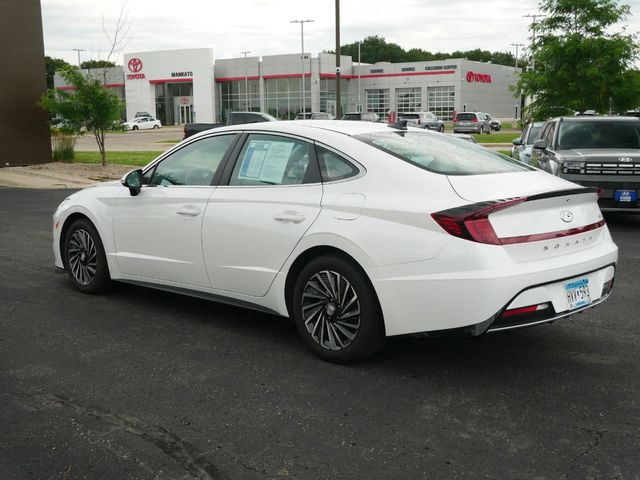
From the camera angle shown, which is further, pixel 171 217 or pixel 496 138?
pixel 496 138

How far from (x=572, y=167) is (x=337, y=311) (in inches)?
299

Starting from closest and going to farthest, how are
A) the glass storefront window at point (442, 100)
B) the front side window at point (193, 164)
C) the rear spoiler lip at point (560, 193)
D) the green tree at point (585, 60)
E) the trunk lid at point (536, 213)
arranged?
the trunk lid at point (536, 213) < the rear spoiler lip at point (560, 193) < the front side window at point (193, 164) < the green tree at point (585, 60) < the glass storefront window at point (442, 100)

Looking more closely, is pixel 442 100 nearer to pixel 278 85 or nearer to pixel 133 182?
pixel 278 85

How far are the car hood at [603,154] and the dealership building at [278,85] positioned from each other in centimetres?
6892

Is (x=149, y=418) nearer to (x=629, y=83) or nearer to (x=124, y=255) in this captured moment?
(x=124, y=255)

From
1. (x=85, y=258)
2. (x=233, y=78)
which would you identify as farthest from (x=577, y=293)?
(x=233, y=78)

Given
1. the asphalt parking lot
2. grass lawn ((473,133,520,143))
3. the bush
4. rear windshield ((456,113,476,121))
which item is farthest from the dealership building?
the asphalt parking lot

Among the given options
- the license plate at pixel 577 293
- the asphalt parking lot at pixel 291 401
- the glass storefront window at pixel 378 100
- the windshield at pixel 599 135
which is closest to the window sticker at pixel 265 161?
the asphalt parking lot at pixel 291 401

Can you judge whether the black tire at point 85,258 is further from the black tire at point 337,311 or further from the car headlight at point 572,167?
the car headlight at point 572,167

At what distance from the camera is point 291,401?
4.29 metres

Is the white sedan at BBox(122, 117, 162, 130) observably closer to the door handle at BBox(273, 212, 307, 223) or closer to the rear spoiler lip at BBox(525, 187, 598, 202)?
the door handle at BBox(273, 212, 307, 223)

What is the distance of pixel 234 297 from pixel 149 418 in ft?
5.22

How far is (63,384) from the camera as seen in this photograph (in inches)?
180

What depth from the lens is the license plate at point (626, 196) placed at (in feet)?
35.9
